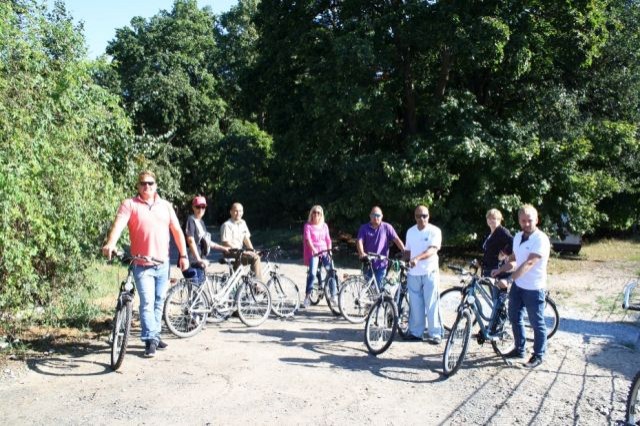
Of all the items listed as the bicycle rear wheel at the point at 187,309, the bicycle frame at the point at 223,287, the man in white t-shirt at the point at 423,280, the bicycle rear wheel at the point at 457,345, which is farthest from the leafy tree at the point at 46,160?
the bicycle rear wheel at the point at 457,345

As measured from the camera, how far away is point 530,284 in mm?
6285

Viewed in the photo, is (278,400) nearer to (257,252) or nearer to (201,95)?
(257,252)

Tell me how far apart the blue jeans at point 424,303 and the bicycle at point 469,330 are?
440 millimetres

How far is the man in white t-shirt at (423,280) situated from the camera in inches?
279

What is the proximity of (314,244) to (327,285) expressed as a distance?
Result: 683mm

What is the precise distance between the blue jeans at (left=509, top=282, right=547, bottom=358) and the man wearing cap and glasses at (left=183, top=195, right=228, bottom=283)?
3881 millimetres

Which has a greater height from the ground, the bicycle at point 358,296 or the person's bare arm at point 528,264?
the person's bare arm at point 528,264

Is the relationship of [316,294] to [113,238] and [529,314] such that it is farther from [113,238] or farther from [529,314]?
[113,238]

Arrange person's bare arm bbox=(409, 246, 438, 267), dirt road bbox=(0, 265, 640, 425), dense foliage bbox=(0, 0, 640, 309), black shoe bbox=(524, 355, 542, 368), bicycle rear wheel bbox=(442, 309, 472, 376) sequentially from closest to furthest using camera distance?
dirt road bbox=(0, 265, 640, 425)
bicycle rear wheel bbox=(442, 309, 472, 376)
black shoe bbox=(524, 355, 542, 368)
person's bare arm bbox=(409, 246, 438, 267)
dense foliage bbox=(0, 0, 640, 309)

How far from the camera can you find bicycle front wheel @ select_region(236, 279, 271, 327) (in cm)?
796

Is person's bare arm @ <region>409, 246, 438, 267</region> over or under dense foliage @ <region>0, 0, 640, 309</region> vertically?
under

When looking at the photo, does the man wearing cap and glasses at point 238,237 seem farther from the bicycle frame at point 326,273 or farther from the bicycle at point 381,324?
the bicycle at point 381,324

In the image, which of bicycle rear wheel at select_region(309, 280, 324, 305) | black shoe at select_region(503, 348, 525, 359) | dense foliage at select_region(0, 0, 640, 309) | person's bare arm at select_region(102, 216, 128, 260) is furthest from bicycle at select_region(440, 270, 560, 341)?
dense foliage at select_region(0, 0, 640, 309)

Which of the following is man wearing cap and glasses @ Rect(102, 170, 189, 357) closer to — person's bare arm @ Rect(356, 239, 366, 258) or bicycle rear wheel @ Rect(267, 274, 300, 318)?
bicycle rear wheel @ Rect(267, 274, 300, 318)
